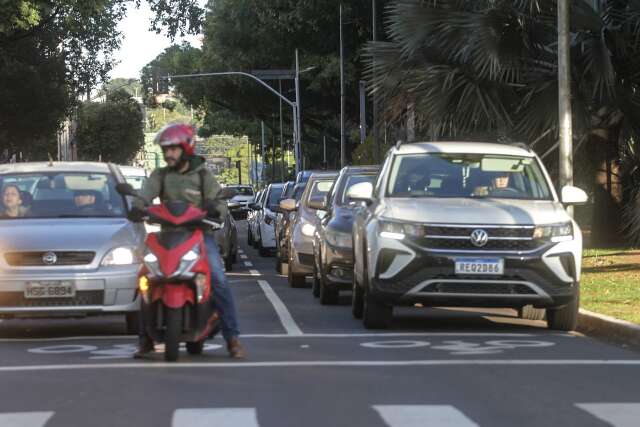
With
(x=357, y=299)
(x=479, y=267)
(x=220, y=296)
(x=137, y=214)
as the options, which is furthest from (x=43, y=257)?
(x=479, y=267)

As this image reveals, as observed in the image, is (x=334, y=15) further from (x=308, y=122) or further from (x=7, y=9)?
(x=308, y=122)

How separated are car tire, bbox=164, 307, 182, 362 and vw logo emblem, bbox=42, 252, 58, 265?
2.33 metres

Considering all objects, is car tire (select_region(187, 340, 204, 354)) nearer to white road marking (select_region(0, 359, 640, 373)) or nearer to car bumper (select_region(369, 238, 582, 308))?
white road marking (select_region(0, 359, 640, 373))

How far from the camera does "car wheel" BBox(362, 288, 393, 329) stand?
14.1 m

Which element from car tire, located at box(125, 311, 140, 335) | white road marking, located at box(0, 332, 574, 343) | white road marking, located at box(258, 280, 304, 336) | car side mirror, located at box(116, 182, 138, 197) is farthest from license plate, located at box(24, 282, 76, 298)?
white road marking, located at box(258, 280, 304, 336)

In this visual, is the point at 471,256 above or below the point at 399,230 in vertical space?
below

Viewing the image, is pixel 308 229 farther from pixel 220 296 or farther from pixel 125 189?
pixel 220 296

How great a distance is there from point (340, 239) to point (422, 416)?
354 inches

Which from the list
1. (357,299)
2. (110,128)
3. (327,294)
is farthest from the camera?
(110,128)

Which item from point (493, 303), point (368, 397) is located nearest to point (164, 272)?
point (368, 397)

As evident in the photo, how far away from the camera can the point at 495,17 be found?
2281cm

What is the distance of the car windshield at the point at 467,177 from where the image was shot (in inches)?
581

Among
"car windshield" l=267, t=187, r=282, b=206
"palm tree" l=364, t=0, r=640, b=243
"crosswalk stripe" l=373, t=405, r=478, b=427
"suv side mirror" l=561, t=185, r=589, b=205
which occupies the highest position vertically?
"palm tree" l=364, t=0, r=640, b=243

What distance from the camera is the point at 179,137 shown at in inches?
440
